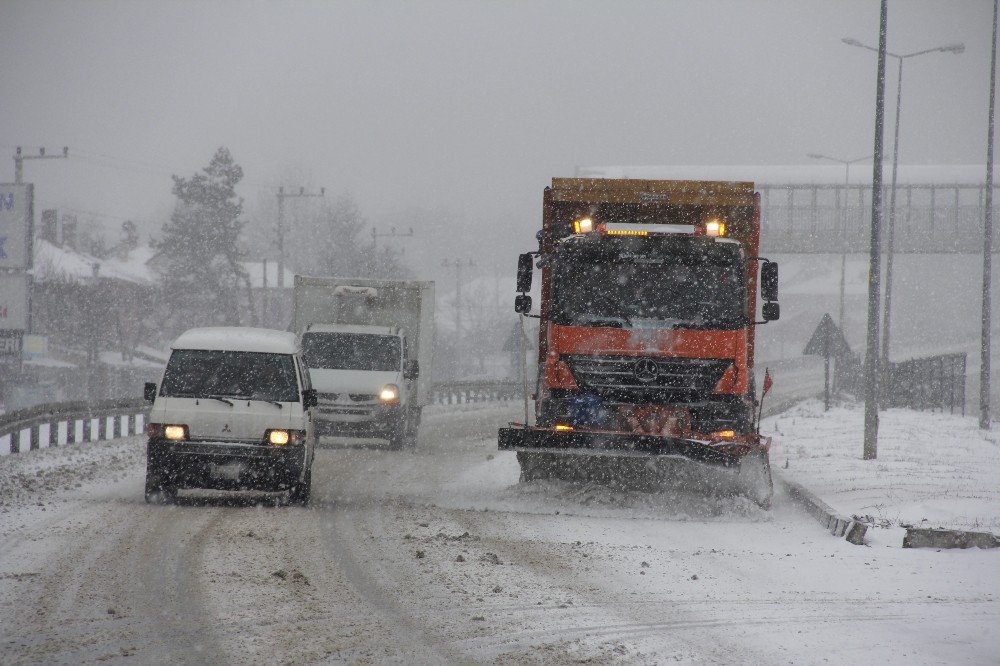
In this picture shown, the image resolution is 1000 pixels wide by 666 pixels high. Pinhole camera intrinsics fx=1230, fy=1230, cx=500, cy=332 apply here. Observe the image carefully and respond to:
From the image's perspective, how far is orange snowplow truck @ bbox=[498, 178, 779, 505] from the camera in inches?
516

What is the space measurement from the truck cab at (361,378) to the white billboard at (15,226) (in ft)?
58.8

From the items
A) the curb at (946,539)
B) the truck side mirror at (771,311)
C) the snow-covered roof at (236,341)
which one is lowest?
the curb at (946,539)

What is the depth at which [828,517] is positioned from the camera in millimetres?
12492

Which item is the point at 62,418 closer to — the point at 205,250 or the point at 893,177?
the point at 893,177

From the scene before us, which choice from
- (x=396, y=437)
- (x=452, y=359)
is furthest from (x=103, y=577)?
(x=452, y=359)

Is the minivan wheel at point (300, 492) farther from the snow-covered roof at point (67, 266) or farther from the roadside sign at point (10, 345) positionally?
the snow-covered roof at point (67, 266)

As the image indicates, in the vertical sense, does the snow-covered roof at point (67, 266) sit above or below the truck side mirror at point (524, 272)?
above

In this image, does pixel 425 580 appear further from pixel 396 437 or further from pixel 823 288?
pixel 823 288

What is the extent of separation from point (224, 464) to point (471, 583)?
4839 millimetres

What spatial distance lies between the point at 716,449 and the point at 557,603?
487 cm

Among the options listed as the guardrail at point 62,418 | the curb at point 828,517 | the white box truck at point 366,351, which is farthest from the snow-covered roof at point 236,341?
the white box truck at point 366,351

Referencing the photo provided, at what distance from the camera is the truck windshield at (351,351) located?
22797 mm

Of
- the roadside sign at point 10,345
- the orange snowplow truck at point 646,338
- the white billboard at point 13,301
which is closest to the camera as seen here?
the orange snowplow truck at point 646,338

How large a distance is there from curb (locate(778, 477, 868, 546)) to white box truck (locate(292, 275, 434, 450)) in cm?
899
